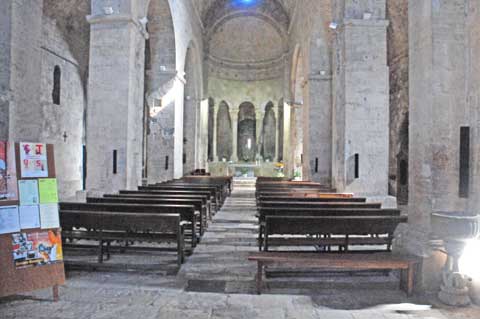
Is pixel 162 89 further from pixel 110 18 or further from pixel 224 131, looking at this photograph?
pixel 224 131

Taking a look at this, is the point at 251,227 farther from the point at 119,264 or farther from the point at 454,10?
the point at 454,10

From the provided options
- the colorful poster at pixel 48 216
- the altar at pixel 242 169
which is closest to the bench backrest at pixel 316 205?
the colorful poster at pixel 48 216

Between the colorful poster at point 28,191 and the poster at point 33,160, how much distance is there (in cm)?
8

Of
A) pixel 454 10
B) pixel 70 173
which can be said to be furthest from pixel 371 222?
pixel 70 173

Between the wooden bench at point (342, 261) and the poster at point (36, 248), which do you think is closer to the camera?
the poster at point (36, 248)

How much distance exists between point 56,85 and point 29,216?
11.9 metres

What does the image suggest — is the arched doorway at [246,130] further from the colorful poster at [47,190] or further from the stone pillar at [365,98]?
the colorful poster at [47,190]

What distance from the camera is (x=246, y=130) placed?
92.2 feet

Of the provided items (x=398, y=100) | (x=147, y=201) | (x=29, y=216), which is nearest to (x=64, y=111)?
(x=147, y=201)

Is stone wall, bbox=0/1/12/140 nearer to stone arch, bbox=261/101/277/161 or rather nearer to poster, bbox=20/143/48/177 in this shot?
poster, bbox=20/143/48/177

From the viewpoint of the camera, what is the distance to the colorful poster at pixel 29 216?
3748 millimetres

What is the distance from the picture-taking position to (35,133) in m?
4.64

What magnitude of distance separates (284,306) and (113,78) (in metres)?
7.79

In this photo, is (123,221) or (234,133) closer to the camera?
(123,221)
